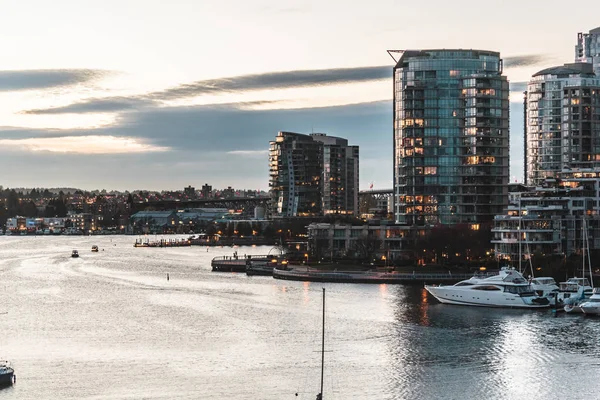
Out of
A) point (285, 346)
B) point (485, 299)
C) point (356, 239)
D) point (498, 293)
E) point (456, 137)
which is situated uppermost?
point (456, 137)

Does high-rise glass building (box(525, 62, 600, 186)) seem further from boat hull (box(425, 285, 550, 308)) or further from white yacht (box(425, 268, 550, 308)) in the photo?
boat hull (box(425, 285, 550, 308))

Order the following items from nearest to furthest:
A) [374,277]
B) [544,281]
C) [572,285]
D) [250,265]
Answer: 1. [572,285]
2. [544,281]
3. [374,277]
4. [250,265]

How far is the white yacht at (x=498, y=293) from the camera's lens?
6788 centimetres

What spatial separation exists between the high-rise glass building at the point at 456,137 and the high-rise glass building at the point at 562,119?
115 ft

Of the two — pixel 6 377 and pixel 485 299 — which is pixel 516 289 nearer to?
pixel 485 299

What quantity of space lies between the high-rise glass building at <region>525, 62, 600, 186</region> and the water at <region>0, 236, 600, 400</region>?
252ft

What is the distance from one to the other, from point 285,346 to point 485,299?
70.9 ft

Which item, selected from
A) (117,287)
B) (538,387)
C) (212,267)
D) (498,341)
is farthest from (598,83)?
(538,387)

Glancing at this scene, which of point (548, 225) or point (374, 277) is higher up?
point (548, 225)

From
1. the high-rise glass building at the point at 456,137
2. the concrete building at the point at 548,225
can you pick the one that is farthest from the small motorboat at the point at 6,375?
the high-rise glass building at the point at 456,137

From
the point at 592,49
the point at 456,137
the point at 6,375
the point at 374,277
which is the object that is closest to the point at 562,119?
the point at 592,49

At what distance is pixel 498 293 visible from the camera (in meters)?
68.2

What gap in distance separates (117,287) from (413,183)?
41.6 metres

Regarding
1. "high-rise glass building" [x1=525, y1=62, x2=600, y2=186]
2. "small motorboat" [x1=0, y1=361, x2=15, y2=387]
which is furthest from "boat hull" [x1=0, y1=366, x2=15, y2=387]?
"high-rise glass building" [x1=525, y1=62, x2=600, y2=186]
